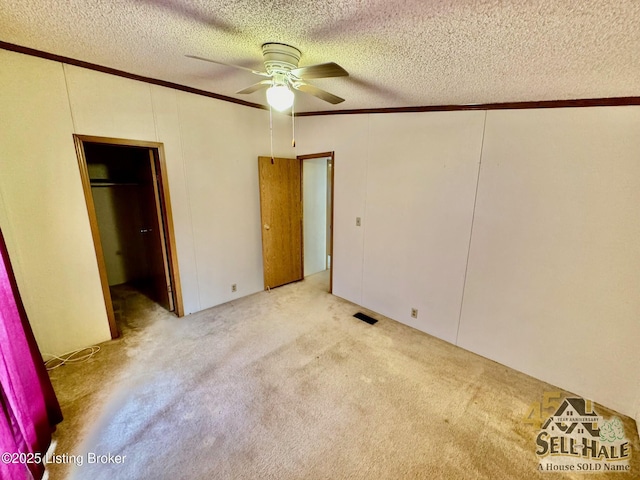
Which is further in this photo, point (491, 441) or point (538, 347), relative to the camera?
point (538, 347)

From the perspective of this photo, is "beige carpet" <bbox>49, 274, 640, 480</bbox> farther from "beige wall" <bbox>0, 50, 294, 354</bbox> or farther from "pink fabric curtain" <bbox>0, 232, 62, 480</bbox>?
"beige wall" <bbox>0, 50, 294, 354</bbox>

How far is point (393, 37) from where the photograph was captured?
4.74 ft

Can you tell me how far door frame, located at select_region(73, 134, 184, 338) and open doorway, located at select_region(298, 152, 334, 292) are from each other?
2.01m

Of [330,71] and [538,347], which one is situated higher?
[330,71]

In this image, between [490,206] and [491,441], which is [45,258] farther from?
[490,206]

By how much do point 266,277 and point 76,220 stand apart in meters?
Result: 2.30

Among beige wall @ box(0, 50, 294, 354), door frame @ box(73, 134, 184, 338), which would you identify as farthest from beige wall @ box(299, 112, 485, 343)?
door frame @ box(73, 134, 184, 338)

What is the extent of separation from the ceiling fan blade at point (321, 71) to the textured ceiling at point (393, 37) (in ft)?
0.61

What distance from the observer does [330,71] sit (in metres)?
1.56

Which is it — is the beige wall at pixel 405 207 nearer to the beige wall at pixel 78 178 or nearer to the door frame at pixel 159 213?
the beige wall at pixel 78 178

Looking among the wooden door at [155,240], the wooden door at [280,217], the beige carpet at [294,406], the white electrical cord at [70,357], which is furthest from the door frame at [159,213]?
the wooden door at [280,217]

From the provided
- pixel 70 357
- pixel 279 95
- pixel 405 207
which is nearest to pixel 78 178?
pixel 70 357

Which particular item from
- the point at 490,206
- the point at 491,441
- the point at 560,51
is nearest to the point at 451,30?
the point at 560,51

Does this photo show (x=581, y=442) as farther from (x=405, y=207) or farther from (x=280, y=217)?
(x=280, y=217)
